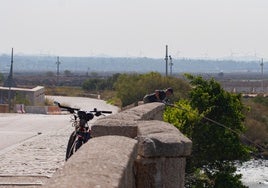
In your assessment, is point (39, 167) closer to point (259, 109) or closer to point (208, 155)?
point (208, 155)

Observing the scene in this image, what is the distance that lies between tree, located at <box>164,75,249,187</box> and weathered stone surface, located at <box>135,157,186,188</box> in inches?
610

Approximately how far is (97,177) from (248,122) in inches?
2114

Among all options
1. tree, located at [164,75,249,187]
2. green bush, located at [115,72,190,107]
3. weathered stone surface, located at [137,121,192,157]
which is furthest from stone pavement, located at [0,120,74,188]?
green bush, located at [115,72,190,107]

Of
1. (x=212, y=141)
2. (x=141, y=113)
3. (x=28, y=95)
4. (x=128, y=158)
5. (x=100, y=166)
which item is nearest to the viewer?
(x=100, y=166)

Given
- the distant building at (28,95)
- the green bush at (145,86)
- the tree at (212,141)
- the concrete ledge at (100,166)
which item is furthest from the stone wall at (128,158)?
the distant building at (28,95)

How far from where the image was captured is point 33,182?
1255 centimetres

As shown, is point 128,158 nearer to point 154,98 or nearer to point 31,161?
point 154,98

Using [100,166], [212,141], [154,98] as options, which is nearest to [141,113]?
[154,98]

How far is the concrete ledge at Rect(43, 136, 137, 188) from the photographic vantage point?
13.7ft

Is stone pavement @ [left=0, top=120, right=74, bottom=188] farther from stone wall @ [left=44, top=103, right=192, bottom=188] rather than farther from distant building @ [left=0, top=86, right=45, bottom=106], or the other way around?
distant building @ [left=0, top=86, right=45, bottom=106]

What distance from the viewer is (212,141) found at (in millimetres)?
24141

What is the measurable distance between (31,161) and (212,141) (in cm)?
955

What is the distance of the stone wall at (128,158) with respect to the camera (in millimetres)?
4418

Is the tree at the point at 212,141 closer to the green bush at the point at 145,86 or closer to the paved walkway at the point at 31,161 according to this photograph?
the paved walkway at the point at 31,161
